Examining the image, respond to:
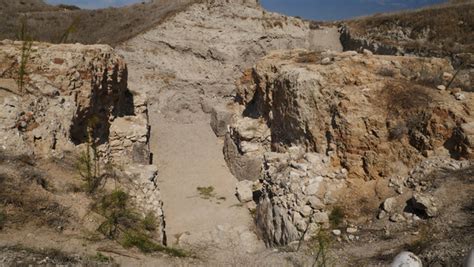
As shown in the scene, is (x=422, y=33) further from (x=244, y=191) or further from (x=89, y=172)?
(x=89, y=172)

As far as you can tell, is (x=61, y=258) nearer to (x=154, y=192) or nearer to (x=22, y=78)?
(x=154, y=192)

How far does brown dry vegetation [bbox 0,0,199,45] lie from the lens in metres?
29.0

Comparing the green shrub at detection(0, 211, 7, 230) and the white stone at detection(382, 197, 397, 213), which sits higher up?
the green shrub at detection(0, 211, 7, 230)

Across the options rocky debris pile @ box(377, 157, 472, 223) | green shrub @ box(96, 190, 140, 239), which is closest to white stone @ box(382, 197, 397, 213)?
rocky debris pile @ box(377, 157, 472, 223)

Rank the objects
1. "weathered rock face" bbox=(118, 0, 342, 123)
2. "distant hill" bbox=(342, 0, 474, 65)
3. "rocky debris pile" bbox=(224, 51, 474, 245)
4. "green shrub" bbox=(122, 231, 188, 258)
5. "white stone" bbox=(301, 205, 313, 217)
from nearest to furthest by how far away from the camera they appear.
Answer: "green shrub" bbox=(122, 231, 188, 258)
"white stone" bbox=(301, 205, 313, 217)
"rocky debris pile" bbox=(224, 51, 474, 245)
"weathered rock face" bbox=(118, 0, 342, 123)
"distant hill" bbox=(342, 0, 474, 65)

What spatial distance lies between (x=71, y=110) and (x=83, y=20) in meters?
26.7

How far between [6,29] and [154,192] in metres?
27.8

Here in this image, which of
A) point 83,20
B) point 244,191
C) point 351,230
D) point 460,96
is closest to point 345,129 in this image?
point 460,96

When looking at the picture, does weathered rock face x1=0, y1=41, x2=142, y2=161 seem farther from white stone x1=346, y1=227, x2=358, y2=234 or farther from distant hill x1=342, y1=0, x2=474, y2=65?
distant hill x1=342, y1=0, x2=474, y2=65

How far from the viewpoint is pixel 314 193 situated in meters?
10.6

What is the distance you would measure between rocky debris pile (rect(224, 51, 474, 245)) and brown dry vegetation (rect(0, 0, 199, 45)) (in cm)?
1615

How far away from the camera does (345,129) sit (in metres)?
11.7

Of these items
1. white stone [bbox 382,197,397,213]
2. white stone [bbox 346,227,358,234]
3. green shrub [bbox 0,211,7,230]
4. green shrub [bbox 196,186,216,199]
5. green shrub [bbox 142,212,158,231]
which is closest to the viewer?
green shrub [bbox 0,211,7,230]

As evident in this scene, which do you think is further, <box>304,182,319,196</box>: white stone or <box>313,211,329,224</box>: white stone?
<box>304,182,319,196</box>: white stone
